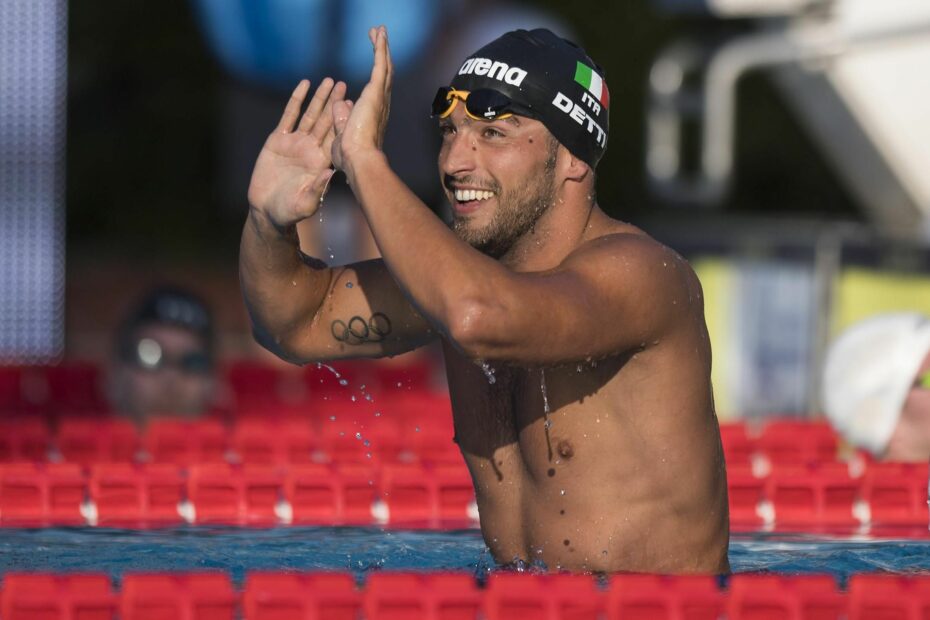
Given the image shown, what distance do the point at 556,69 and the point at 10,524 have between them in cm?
245

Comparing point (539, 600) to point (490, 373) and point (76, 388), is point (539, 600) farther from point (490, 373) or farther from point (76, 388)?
point (76, 388)

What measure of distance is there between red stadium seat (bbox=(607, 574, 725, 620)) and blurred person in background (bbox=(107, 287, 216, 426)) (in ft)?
13.8

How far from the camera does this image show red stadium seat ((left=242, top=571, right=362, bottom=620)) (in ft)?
9.48

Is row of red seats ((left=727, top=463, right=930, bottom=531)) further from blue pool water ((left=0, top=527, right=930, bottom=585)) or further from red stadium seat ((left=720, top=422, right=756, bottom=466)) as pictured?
red stadium seat ((left=720, top=422, right=756, bottom=466))

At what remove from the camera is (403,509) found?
5148mm

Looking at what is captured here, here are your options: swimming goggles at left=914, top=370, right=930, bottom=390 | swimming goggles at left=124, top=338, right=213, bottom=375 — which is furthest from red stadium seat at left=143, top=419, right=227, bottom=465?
swimming goggles at left=914, top=370, right=930, bottom=390

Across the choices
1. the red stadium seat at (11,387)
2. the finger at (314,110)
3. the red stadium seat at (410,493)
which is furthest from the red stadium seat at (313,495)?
the red stadium seat at (11,387)

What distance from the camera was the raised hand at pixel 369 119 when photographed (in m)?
3.09

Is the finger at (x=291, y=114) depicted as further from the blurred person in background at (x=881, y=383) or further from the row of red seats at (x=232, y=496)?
the blurred person in background at (x=881, y=383)

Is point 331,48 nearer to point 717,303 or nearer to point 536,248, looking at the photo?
point 717,303

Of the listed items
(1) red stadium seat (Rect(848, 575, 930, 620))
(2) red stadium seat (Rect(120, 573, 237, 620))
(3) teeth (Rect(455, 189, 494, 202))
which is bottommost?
(1) red stadium seat (Rect(848, 575, 930, 620))

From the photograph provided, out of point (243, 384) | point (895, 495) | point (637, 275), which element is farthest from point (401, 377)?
point (637, 275)

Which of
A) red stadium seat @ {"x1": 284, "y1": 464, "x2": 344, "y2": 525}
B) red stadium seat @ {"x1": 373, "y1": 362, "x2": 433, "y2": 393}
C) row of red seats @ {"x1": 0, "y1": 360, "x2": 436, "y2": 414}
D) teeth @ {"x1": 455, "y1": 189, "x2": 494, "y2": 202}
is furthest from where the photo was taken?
red stadium seat @ {"x1": 373, "y1": 362, "x2": 433, "y2": 393}

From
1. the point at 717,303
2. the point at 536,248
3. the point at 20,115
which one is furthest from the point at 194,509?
the point at 20,115
